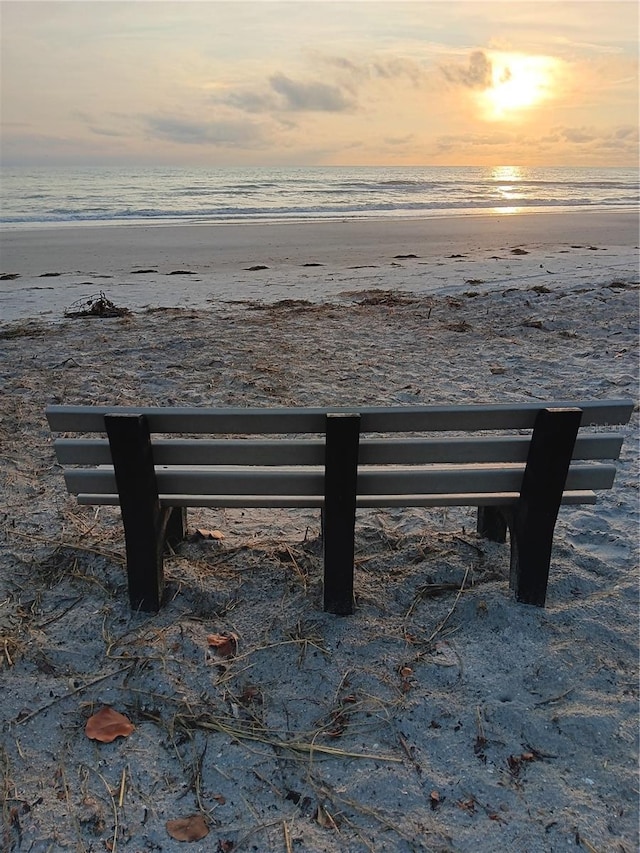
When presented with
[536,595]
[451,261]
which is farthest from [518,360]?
[451,261]

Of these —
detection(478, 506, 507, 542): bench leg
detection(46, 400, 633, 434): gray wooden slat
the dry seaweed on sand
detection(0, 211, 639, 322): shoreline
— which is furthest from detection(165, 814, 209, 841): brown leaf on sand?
detection(0, 211, 639, 322): shoreline

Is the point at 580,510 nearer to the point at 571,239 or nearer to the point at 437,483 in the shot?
the point at 437,483

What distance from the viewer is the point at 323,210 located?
98.5 ft

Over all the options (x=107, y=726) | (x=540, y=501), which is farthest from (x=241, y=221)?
(x=107, y=726)

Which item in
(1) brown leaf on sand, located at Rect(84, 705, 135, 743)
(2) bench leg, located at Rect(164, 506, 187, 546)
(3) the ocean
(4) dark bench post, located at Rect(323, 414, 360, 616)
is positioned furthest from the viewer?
(3) the ocean

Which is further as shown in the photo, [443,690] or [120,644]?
[120,644]

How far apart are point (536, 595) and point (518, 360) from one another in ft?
13.6

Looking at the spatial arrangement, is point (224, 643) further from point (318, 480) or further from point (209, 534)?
point (209, 534)

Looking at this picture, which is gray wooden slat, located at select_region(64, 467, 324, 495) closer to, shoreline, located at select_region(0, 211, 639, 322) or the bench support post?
the bench support post

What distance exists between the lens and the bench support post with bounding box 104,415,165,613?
2369mm

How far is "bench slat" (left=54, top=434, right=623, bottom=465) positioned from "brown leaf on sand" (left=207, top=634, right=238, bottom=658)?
2.37 feet

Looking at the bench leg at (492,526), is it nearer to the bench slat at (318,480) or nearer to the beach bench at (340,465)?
the beach bench at (340,465)

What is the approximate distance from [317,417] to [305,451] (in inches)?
6.2

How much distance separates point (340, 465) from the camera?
2426mm
